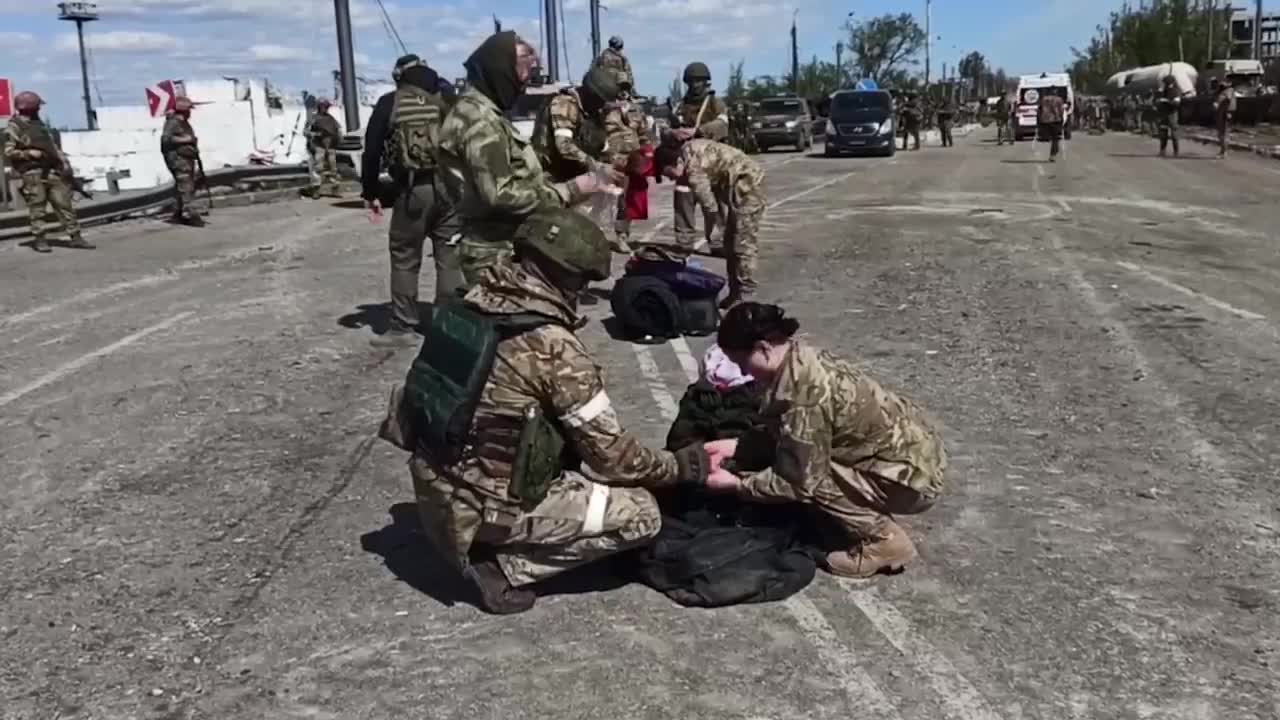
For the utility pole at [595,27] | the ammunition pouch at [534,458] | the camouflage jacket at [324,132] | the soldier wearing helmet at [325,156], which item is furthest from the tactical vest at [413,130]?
the utility pole at [595,27]

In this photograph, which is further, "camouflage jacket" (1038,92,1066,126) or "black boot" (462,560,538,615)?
"camouflage jacket" (1038,92,1066,126)

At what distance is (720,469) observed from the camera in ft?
13.9

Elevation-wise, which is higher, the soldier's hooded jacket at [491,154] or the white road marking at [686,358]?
the soldier's hooded jacket at [491,154]

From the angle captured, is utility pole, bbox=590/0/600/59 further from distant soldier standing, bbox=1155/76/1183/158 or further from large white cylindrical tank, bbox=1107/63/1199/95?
large white cylindrical tank, bbox=1107/63/1199/95

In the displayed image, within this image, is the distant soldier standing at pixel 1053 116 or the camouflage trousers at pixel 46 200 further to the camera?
the distant soldier standing at pixel 1053 116

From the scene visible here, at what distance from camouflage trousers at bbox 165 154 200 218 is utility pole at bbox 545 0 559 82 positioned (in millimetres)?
14893

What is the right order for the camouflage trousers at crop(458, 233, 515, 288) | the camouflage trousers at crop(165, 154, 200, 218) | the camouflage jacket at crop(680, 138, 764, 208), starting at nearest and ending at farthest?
the camouflage trousers at crop(458, 233, 515, 288), the camouflage jacket at crop(680, 138, 764, 208), the camouflage trousers at crop(165, 154, 200, 218)

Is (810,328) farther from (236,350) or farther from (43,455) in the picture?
(43,455)

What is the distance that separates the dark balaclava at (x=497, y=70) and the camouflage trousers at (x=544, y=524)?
217cm

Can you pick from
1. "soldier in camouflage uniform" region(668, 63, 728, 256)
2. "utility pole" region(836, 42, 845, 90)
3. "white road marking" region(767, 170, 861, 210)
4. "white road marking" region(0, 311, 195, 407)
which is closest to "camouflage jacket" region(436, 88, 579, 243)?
"white road marking" region(0, 311, 195, 407)

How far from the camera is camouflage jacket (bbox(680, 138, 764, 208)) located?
337 inches

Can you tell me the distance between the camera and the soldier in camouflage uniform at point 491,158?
5.39 m

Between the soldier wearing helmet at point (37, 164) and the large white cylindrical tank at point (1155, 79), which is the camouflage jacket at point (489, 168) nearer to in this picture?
the soldier wearing helmet at point (37, 164)

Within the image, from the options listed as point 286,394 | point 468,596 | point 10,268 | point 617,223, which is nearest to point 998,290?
point 617,223
